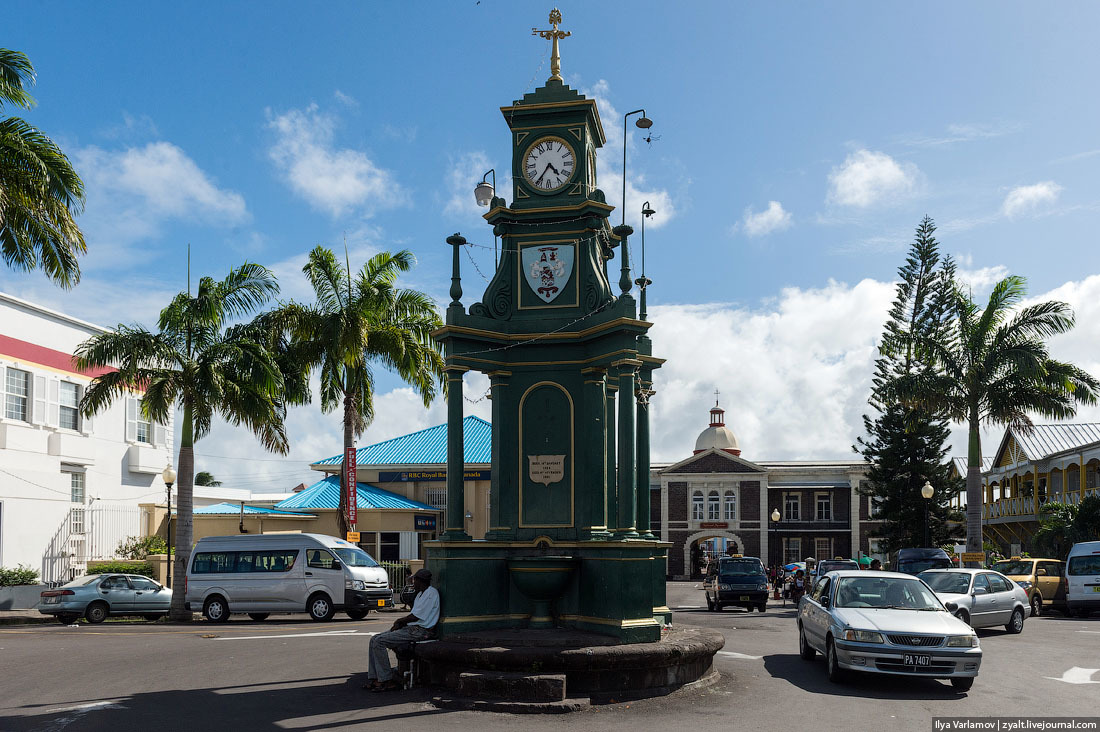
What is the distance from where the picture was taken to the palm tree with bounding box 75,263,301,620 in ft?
79.7

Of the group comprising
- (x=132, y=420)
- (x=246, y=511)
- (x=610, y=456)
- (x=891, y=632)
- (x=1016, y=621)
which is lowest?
(x=1016, y=621)

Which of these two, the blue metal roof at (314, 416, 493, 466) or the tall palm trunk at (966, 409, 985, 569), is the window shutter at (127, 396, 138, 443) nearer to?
the blue metal roof at (314, 416, 493, 466)

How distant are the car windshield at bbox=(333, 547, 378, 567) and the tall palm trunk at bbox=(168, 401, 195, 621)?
152 inches

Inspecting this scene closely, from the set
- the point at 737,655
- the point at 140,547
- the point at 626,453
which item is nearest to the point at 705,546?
the point at 140,547

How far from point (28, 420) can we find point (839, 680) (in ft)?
95.0

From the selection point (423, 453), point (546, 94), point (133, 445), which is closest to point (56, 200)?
point (546, 94)

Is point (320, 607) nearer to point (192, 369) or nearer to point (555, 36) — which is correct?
point (192, 369)

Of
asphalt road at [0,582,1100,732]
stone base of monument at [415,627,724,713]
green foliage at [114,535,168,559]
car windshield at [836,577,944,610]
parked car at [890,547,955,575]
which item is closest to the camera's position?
asphalt road at [0,582,1100,732]

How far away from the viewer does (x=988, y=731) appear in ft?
30.1

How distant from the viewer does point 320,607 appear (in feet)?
78.8

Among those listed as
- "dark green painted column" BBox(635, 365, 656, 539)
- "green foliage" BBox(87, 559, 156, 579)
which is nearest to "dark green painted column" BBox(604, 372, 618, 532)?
"dark green painted column" BBox(635, 365, 656, 539)

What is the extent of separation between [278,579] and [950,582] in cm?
1561

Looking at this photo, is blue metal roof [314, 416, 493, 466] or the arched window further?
the arched window

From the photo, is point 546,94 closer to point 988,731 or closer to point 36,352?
point 988,731
